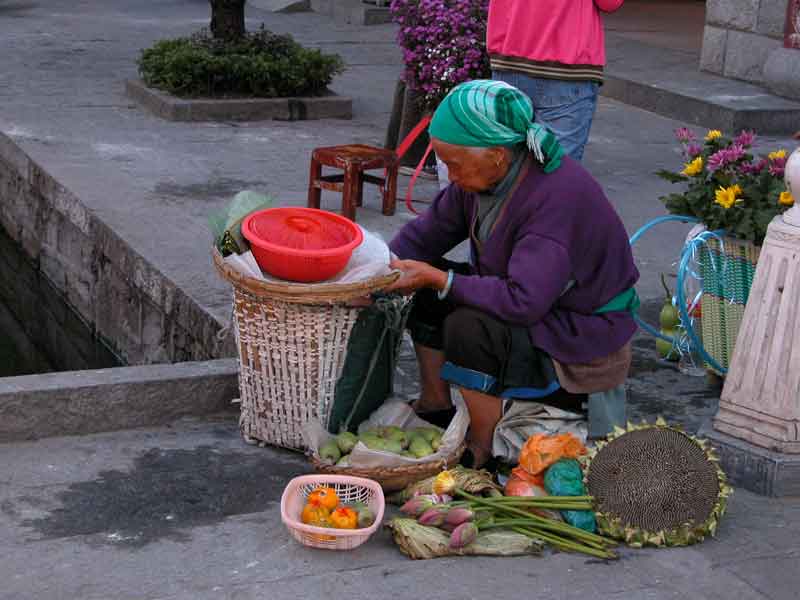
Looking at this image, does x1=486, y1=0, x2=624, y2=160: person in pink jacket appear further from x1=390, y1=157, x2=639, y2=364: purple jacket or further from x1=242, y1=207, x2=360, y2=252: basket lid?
x1=242, y1=207, x2=360, y2=252: basket lid

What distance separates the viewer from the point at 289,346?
163 inches

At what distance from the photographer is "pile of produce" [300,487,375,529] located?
3.62 m

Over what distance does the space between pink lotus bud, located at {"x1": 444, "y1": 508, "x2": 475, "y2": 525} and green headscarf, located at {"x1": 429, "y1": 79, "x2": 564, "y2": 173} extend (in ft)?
3.36

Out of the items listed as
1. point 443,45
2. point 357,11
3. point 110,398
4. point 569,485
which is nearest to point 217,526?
point 110,398

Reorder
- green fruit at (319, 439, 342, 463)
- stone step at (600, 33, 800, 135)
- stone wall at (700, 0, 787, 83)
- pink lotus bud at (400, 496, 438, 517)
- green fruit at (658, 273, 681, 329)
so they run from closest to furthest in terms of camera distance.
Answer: pink lotus bud at (400, 496, 438, 517) < green fruit at (319, 439, 342, 463) < green fruit at (658, 273, 681, 329) < stone step at (600, 33, 800, 135) < stone wall at (700, 0, 787, 83)

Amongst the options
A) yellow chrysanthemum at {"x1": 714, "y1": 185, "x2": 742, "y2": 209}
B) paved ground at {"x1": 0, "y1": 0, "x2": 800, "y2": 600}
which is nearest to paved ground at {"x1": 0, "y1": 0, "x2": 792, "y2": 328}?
paved ground at {"x1": 0, "y1": 0, "x2": 800, "y2": 600}

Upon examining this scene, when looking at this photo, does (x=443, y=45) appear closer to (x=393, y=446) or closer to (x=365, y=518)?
(x=393, y=446)

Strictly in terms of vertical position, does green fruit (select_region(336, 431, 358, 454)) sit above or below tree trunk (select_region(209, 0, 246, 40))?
below

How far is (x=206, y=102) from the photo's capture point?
31.7ft

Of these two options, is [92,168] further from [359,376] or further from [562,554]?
[562,554]

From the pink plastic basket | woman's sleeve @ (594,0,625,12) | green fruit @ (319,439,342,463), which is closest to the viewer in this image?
the pink plastic basket

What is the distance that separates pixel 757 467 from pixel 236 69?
6470 mm

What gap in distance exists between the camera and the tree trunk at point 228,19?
10.3 metres

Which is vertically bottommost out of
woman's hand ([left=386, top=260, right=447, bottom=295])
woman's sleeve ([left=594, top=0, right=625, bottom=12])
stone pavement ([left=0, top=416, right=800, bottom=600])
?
stone pavement ([left=0, top=416, right=800, bottom=600])
